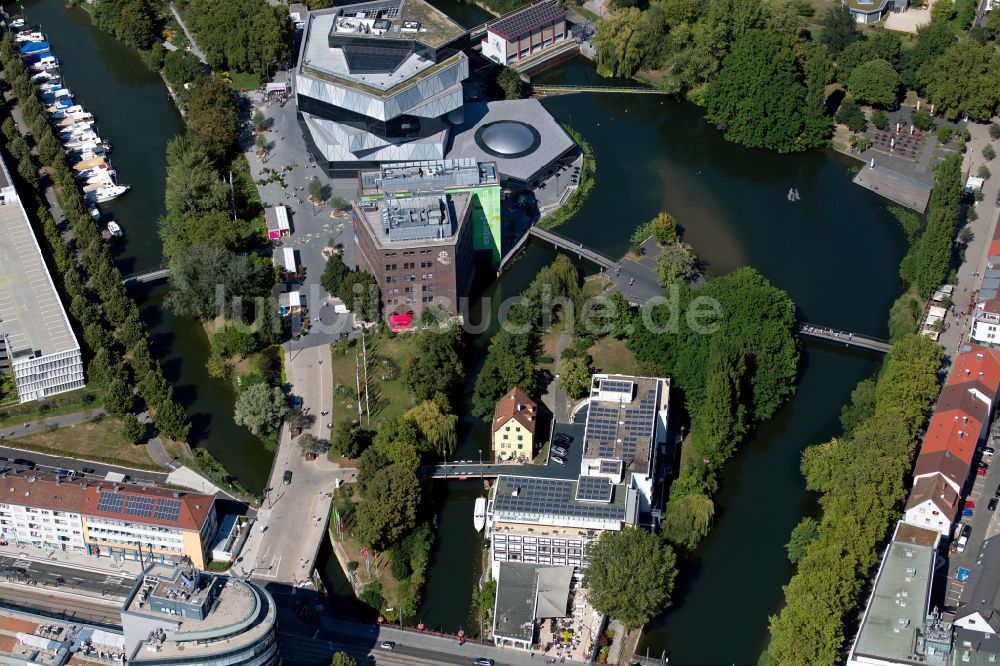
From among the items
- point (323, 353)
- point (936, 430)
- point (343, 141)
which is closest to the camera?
point (936, 430)

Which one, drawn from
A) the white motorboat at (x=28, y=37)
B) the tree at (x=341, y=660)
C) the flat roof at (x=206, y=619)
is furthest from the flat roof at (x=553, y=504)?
the white motorboat at (x=28, y=37)

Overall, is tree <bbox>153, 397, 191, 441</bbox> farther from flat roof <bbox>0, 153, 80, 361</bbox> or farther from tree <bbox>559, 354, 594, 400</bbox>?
tree <bbox>559, 354, 594, 400</bbox>

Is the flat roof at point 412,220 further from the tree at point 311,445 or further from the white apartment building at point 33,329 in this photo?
the white apartment building at point 33,329

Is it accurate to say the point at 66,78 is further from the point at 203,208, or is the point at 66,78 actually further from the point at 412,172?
the point at 412,172

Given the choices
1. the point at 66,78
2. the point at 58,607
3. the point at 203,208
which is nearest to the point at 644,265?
the point at 203,208

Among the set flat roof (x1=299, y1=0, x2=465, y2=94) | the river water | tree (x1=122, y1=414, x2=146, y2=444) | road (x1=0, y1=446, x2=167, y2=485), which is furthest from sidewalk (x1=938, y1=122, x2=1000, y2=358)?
tree (x1=122, y1=414, x2=146, y2=444)

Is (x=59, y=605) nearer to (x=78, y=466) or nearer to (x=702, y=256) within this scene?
(x=78, y=466)

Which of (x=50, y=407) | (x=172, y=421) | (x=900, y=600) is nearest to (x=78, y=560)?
(x=172, y=421)

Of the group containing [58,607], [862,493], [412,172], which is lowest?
[58,607]
